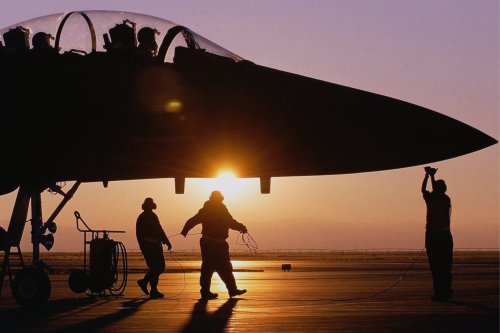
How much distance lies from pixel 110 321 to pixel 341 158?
333cm

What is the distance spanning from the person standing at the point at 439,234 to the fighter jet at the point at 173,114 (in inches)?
132

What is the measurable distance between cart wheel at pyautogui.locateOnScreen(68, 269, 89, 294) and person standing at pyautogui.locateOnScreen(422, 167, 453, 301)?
5805mm

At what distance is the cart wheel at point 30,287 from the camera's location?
1331 cm

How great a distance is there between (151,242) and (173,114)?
455 cm

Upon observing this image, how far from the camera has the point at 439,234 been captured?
14703 mm

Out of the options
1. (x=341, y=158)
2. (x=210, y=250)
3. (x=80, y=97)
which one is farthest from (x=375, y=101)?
(x=210, y=250)

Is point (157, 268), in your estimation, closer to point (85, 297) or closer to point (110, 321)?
point (85, 297)

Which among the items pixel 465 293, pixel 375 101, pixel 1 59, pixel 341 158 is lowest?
pixel 465 293

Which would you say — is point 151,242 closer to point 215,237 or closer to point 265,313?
point 215,237

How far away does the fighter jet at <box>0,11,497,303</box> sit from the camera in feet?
36.7

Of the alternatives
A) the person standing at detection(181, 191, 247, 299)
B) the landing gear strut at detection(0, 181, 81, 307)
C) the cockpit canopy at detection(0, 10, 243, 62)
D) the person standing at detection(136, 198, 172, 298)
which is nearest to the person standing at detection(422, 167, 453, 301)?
the person standing at detection(181, 191, 247, 299)

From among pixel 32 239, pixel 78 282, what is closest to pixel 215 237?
pixel 78 282

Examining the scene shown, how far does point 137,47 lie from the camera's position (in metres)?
12.3

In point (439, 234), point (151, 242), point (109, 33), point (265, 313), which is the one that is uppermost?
point (109, 33)
